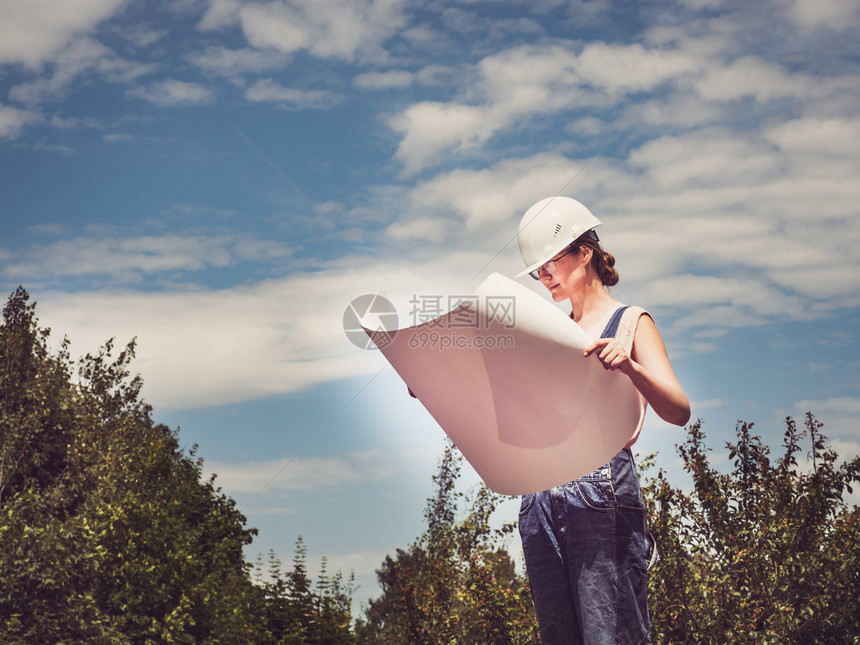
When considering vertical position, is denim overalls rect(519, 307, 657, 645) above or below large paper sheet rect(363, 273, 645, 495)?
below

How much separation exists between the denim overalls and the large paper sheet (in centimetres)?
12

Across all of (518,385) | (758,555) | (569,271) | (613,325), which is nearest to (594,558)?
(518,385)

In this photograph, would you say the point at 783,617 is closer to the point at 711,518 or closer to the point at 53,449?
the point at 711,518

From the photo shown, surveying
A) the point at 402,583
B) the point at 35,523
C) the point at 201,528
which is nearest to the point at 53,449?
the point at 35,523

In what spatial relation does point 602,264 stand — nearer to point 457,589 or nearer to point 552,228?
point 552,228

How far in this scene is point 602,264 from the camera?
10.8 ft

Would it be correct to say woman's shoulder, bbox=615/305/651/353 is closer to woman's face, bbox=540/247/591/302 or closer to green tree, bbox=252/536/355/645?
woman's face, bbox=540/247/591/302

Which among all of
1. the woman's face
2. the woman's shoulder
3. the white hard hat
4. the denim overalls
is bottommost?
the denim overalls

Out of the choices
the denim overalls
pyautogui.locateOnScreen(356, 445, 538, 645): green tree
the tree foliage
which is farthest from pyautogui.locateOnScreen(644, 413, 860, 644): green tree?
the tree foliage

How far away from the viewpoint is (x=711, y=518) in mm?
7832

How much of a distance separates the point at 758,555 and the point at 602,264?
214 inches

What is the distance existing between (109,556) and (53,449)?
473cm

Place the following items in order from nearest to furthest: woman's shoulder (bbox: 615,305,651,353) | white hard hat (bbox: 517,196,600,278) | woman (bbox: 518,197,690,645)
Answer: woman (bbox: 518,197,690,645), woman's shoulder (bbox: 615,305,651,353), white hard hat (bbox: 517,196,600,278)

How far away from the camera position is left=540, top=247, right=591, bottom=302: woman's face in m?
3.26
